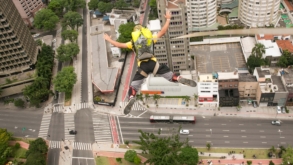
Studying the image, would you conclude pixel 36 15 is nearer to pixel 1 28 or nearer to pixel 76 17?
pixel 76 17

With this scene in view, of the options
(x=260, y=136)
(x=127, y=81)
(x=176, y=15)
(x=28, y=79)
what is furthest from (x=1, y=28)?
(x=260, y=136)

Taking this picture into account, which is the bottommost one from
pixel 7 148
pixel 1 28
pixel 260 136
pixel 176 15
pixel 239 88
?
pixel 260 136

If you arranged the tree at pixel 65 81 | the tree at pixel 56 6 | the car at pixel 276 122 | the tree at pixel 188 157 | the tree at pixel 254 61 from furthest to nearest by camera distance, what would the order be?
the tree at pixel 56 6 < the tree at pixel 65 81 < the tree at pixel 254 61 < the car at pixel 276 122 < the tree at pixel 188 157

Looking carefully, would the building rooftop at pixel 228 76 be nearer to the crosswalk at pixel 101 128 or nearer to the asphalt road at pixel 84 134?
the crosswalk at pixel 101 128

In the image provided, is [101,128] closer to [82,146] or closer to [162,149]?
[82,146]

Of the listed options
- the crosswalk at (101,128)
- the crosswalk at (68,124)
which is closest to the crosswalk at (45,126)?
the crosswalk at (68,124)

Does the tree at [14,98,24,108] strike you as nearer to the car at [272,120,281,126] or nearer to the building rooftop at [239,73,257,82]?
the building rooftop at [239,73,257,82]
